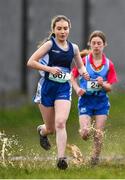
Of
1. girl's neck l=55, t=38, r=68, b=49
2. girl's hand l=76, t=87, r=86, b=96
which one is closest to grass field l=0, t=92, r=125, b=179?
girl's hand l=76, t=87, r=86, b=96

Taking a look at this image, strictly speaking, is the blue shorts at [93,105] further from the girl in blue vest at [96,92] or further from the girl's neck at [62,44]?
the girl's neck at [62,44]

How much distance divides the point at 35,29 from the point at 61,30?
45.9 ft

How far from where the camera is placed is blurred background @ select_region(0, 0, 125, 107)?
2372 centimetres

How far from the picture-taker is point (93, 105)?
11172 mm

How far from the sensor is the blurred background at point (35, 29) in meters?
23.7

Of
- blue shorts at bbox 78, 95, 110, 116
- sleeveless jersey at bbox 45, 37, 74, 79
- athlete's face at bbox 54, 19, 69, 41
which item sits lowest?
blue shorts at bbox 78, 95, 110, 116

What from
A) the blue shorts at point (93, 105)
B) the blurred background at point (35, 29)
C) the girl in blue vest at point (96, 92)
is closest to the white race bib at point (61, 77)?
the girl in blue vest at point (96, 92)

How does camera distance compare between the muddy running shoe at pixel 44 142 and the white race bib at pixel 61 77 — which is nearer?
the white race bib at pixel 61 77

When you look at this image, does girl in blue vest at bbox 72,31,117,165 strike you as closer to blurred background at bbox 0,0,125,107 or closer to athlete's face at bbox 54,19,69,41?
athlete's face at bbox 54,19,69,41

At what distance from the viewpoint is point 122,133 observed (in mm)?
13523

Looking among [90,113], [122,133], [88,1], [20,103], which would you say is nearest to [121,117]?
[122,133]

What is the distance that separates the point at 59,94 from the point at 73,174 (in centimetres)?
121

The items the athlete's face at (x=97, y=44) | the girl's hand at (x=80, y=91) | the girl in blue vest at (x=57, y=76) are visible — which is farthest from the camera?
the athlete's face at (x=97, y=44)

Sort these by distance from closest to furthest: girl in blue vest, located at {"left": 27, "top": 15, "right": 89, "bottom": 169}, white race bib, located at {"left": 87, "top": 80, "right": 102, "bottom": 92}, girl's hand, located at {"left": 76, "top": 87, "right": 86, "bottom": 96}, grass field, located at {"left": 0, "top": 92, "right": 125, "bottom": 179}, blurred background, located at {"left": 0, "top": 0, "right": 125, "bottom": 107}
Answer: grass field, located at {"left": 0, "top": 92, "right": 125, "bottom": 179}
girl in blue vest, located at {"left": 27, "top": 15, "right": 89, "bottom": 169}
girl's hand, located at {"left": 76, "top": 87, "right": 86, "bottom": 96}
white race bib, located at {"left": 87, "top": 80, "right": 102, "bottom": 92}
blurred background, located at {"left": 0, "top": 0, "right": 125, "bottom": 107}
